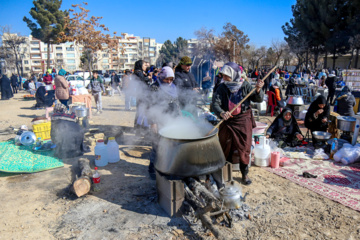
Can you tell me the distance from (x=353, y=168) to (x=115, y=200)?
4295 mm

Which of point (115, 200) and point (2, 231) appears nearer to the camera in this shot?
point (2, 231)

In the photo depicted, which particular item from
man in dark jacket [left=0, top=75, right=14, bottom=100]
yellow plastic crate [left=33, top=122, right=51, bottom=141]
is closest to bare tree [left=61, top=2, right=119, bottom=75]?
man in dark jacket [left=0, top=75, right=14, bottom=100]

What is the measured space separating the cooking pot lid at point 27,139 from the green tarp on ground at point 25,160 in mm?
126

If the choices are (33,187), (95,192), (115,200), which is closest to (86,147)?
(33,187)

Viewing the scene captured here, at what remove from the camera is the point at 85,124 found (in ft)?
23.3

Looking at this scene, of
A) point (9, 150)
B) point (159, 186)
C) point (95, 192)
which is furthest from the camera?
point (9, 150)

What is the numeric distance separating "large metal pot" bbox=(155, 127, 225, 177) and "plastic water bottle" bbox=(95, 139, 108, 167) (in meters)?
2.09

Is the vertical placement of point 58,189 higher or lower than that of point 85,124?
lower

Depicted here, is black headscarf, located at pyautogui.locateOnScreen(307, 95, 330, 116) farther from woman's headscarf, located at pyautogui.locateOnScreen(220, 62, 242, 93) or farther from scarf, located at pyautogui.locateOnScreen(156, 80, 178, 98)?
scarf, located at pyautogui.locateOnScreen(156, 80, 178, 98)

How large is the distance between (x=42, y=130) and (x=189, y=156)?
4640mm

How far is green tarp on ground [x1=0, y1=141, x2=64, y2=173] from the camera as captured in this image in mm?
4293

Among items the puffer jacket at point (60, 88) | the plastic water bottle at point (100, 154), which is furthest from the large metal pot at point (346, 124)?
the puffer jacket at point (60, 88)

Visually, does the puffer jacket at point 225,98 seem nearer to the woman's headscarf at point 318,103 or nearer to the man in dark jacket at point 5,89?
the woman's headscarf at point 318,103

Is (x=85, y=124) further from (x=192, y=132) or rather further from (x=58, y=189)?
(x=192, y=132)
